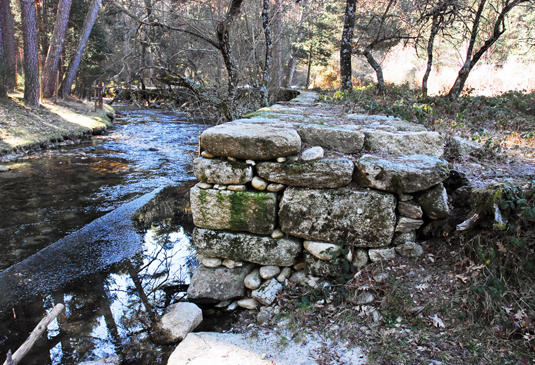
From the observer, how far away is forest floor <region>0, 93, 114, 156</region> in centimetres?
912

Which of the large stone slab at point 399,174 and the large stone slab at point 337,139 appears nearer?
the large stone slab at point 399,174

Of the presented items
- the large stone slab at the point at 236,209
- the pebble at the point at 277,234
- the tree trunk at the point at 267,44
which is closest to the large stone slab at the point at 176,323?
the large stone slab at the point at 236,209

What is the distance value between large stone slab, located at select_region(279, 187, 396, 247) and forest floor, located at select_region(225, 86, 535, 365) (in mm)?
295

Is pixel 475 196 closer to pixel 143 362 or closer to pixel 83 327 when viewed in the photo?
pixel 143 362

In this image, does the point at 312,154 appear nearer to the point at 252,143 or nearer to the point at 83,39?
the point at 252,143

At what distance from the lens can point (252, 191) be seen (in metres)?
3.16

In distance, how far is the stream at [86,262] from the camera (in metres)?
2.84

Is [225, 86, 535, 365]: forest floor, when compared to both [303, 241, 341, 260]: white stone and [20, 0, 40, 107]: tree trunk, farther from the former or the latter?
[20, 0, 40, 107]: tree trunk

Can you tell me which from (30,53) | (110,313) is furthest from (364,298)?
(30,53)

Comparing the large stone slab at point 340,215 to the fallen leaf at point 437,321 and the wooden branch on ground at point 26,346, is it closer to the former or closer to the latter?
the fallen leaf at point 437,321

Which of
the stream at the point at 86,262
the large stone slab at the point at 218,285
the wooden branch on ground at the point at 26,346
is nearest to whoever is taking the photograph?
the wooden branch on ground at the point at 26,346

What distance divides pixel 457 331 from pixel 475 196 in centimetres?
117

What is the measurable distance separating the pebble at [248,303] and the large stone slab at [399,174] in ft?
4.84

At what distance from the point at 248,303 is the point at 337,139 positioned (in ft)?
5.83
